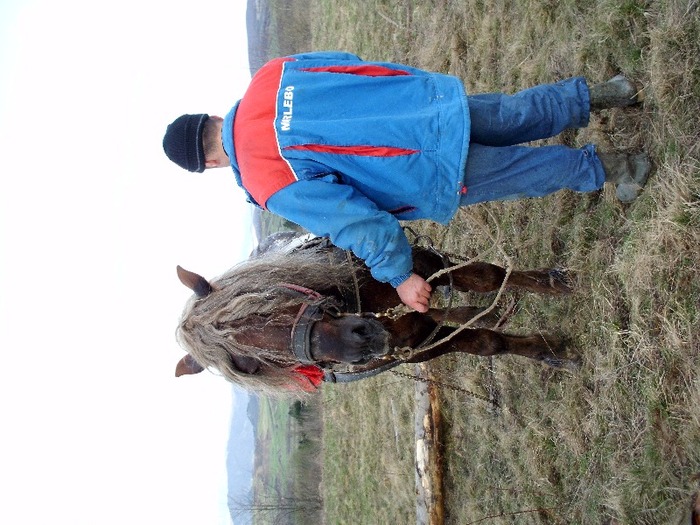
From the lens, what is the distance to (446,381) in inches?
205

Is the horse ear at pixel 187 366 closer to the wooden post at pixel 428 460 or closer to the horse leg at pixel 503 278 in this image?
the horse leg at pixel 503 278

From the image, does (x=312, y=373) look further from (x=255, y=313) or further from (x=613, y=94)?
(x=613, y=94)

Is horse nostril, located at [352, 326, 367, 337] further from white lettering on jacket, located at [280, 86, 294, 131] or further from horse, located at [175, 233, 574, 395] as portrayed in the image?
white lettering on jacket, located at [280, 86, 294, 131]

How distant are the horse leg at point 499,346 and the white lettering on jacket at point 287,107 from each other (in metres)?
1.48

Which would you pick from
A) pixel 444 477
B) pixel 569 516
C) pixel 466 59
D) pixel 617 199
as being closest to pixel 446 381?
pixel 444 477

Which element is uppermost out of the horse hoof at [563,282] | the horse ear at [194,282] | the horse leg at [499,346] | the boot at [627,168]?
the boot at [627,168]

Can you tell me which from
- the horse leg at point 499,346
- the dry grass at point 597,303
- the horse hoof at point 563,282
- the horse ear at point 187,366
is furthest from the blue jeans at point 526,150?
the horse ear at point 187,366

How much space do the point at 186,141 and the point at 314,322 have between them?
42.2 inches

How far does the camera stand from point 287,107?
8.14 feet

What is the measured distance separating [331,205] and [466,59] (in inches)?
136

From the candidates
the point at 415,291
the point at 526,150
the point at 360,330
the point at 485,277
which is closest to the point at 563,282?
the point at 485,277

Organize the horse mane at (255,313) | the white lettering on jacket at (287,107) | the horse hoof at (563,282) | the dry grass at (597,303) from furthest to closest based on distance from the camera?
the horse hoof at (563,282), the horse mane at (255,313), the dry grass at (597,303), the white lettering on jacket at (287,107)

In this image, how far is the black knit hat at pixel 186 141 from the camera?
8.83 feet

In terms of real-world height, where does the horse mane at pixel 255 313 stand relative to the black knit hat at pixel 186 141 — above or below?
below
